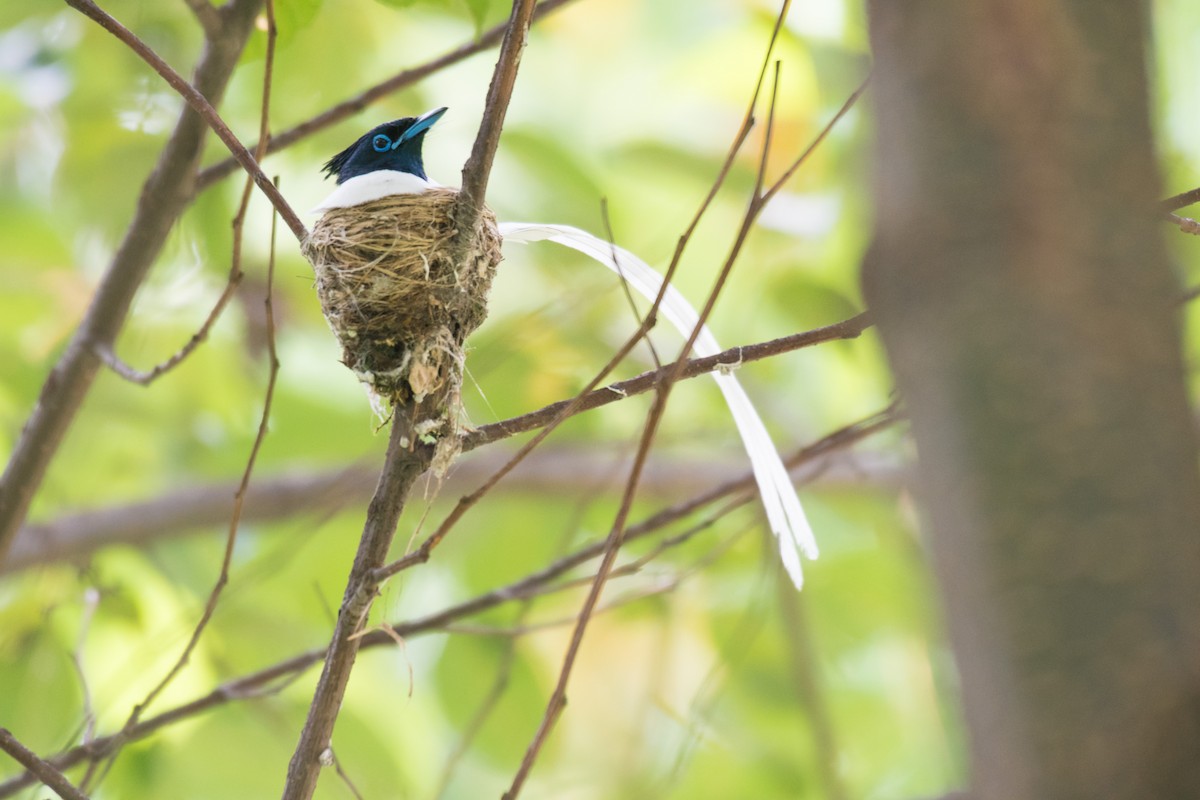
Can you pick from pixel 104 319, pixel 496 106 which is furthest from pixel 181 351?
pixel 496 106

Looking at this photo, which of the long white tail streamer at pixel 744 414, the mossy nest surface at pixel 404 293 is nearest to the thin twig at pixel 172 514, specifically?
the mossy nest surface at pixel 404 293

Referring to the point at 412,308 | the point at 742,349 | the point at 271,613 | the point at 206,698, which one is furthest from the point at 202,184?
the point at 271,613

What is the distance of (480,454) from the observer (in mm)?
4031

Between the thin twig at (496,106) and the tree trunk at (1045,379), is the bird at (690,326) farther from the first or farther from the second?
the tree trunk at (1045,379)

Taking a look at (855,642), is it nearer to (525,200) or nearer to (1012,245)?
(525,200)

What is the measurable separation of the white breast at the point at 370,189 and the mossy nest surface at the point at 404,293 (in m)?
0.14

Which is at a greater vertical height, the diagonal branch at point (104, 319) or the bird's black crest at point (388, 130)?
the bird's black crest at point (388, 130)

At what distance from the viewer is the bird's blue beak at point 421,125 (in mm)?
2777

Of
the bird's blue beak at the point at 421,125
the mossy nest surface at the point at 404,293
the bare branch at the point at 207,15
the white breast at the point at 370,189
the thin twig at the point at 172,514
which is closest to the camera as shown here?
the mossy nest surface at the point at 404,293

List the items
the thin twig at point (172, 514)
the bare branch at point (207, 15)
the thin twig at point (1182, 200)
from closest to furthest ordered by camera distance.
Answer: the thin twig at point (1182, 200) → the bare branch at point (207, 15) → the thin twig at point (172, 514)

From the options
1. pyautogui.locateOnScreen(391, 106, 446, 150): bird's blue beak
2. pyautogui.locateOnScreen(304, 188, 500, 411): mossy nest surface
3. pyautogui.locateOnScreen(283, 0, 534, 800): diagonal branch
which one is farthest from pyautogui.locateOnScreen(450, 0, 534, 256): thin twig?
pyautogui.locateOnScreen(391, 106, 446, 150): bird's blue beak

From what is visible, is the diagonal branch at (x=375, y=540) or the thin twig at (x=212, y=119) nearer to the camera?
the diagonal branch at (x=375, y=540)

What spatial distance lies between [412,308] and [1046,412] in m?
1.26

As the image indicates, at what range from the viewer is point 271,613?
3602mm
